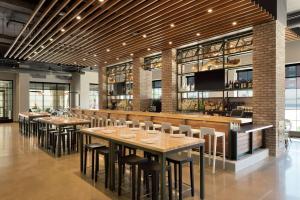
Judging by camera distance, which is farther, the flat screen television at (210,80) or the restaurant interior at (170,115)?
the flat screen television at (210,80)

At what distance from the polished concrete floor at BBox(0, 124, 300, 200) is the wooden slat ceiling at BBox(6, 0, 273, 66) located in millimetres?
3497

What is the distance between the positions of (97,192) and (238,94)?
707 cm

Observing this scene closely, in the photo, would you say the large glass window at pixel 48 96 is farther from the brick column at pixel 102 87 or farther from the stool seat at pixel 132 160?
the stool seat at pixel 132 160

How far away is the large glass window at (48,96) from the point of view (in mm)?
15594

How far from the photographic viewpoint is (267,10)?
5.14 m

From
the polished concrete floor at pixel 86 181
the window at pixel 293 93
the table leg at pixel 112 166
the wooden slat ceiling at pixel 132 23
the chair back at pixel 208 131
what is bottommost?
the polished concrete floor at pixel 86 181

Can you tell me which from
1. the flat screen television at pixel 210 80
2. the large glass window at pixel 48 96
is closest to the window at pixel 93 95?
the large glass window at pixel 48 96

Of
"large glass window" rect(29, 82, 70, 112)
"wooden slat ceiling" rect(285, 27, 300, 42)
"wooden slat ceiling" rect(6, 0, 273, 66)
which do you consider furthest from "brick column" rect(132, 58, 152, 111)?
"large glass window" rect(29, 82, 70, 112)

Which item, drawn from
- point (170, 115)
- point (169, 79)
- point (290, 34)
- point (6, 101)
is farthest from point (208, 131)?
point (6, 101)

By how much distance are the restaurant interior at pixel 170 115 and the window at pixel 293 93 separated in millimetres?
40

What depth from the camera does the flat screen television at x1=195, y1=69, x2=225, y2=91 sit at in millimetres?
6711

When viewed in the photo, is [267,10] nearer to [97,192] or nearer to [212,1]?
[212,1]

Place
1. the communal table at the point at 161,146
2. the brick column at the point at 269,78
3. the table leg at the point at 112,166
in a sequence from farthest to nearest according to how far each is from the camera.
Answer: the brick column at the point at 269,78 < the table leg at the point at 112,166 < the communal table at the point at 161,146

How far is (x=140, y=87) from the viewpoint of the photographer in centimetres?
972
